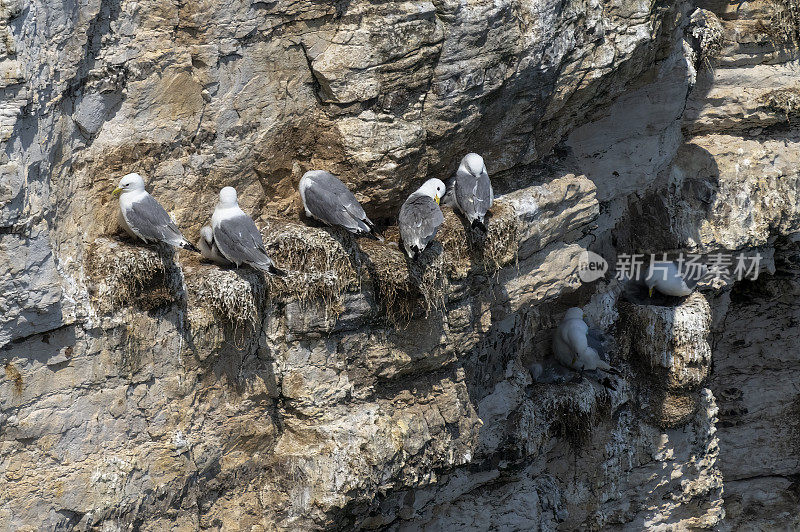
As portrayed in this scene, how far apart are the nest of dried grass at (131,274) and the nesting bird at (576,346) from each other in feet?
15.7

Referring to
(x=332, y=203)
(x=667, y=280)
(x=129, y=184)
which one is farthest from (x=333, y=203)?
(x=667, y=280)

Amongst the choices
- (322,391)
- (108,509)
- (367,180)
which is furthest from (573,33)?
(108,509)

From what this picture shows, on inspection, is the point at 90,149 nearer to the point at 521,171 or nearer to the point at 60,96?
the point at 60,96

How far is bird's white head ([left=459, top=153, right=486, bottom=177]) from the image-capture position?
804cm

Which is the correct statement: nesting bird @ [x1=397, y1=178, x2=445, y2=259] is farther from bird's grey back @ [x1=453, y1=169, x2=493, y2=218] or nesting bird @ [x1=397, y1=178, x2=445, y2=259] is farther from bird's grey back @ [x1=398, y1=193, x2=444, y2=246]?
bird's grey back @ [x1=453, y1=169, x2=493, y2=218]

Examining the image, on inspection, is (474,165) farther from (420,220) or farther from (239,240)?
(239,240)

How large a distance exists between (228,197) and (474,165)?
216cm

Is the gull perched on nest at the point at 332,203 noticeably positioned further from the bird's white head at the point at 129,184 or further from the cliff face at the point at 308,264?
the bird's white head at the point at 129,184

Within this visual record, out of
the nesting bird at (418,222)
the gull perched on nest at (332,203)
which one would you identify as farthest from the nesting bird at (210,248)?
the nesting bird at (418,222)

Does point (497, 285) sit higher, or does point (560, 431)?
point (497, 285)

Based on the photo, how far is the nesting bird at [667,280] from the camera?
35.8 feet

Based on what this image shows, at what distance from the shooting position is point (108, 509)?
6.79 meters

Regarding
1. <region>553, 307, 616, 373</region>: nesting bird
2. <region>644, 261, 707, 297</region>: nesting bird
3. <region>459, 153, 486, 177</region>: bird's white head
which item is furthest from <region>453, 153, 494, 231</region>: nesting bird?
<region>644, 261, 707, 297</region>: nesting bird

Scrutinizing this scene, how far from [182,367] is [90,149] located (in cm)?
175
